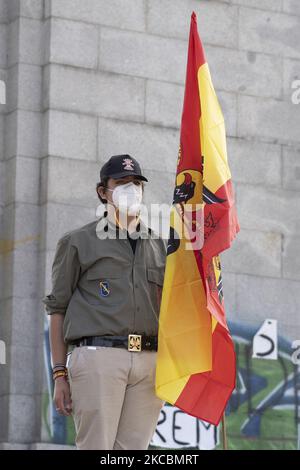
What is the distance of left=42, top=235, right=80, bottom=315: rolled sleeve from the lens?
663cm

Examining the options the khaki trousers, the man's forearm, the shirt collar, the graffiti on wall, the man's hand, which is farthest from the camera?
the graffiti on wall

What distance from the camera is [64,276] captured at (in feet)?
21.8

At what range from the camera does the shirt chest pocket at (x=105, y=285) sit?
657 centimetres

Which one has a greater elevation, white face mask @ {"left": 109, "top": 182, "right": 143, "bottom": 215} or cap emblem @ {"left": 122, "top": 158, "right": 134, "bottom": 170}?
cap emblem @ {"left": 122, "top": 158, "right": 134, "bottom": 170}

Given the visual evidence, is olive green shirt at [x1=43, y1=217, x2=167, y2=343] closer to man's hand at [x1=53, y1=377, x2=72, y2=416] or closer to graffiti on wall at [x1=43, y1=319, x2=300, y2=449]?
man's hand at [x1=53, y1=377, x2=72, y2=416]

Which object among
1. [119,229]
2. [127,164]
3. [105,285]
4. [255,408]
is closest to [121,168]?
[127,164]

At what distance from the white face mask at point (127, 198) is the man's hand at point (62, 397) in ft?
3.09

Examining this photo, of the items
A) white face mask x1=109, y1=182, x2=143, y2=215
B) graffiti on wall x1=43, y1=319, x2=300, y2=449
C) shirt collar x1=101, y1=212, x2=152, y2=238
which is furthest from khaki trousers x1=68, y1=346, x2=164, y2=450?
graffiti on wall x1=43, y1=319, x2=300, y2=449

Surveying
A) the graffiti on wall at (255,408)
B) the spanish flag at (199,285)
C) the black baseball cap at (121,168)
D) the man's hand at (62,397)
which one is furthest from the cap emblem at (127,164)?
the graffiti on wall at (255,408)

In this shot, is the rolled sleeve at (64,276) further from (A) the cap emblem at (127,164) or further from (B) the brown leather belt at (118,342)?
(A) the cap emblem at (127,164)

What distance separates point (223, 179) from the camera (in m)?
6.93

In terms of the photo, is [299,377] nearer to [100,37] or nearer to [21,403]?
[21,403]

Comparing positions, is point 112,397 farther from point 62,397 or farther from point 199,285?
point 199,285
